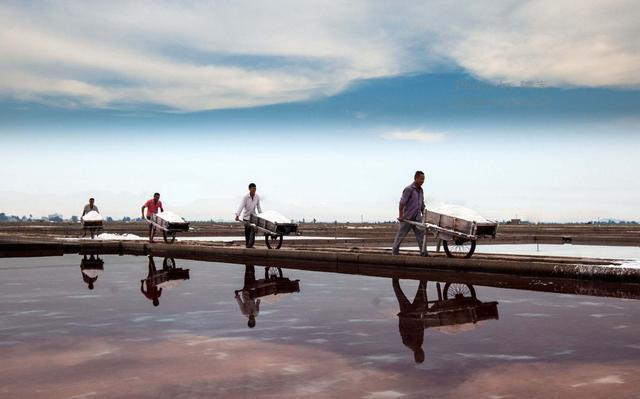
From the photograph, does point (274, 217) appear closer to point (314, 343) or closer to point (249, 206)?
point (249, 206)

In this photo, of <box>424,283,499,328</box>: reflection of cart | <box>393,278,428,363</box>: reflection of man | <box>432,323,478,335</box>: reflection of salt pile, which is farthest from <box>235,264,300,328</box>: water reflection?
<box>424,283,499,328</box>: reflection of cart

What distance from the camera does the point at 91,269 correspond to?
1700cm

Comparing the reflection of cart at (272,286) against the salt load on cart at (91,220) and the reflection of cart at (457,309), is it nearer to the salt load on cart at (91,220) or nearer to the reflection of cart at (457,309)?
the reflection of cart at (457,309)

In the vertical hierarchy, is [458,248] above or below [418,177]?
below

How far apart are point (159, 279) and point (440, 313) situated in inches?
281

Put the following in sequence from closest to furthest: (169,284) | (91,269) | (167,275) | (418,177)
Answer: (169,284), (167,275), (418,177), (91,269)

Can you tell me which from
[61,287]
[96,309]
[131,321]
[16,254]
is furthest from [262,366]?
[16,254]

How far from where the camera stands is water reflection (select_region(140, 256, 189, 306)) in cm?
1132

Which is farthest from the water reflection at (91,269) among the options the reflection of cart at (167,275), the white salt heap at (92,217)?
the white salt heap at (92,217)

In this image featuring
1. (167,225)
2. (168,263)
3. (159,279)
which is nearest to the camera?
(159,279)

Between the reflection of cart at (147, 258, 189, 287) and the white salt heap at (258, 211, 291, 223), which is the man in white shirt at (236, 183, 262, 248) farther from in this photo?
the reflection of cart at (147, 258, 189, 287)

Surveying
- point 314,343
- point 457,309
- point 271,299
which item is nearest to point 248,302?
point 271,299

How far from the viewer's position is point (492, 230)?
15398 mm

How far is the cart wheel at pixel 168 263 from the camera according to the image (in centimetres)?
1769
